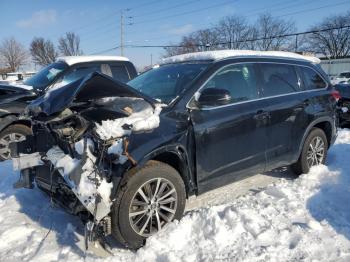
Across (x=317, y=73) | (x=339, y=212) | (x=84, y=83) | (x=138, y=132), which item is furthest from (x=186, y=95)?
(x=317, y=73)

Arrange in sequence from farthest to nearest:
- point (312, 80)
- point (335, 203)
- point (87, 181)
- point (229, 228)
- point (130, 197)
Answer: point (312, 80), point (335, 203), point (229, 228), point (130, 197), point (87, 181)

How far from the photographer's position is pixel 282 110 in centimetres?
542

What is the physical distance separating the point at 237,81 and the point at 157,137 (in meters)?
1.56

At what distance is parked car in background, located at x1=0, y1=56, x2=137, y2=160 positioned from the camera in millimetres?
7297

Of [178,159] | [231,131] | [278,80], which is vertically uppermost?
[278,80]

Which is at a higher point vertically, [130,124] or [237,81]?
[237,81]

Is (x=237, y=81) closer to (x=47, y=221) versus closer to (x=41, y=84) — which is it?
(x=47, y=221)

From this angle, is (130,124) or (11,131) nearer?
(130,124)

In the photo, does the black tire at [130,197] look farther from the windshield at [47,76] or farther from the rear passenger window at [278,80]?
the windshield at [47,76]

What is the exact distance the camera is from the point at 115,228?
3795 mm

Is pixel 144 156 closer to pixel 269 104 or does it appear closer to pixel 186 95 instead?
pixel 186 95

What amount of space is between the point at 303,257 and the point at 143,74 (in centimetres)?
332

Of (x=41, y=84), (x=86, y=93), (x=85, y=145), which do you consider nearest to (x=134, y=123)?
(x=85, y=145)

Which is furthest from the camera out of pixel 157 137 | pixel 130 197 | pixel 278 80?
pixel 278 80
